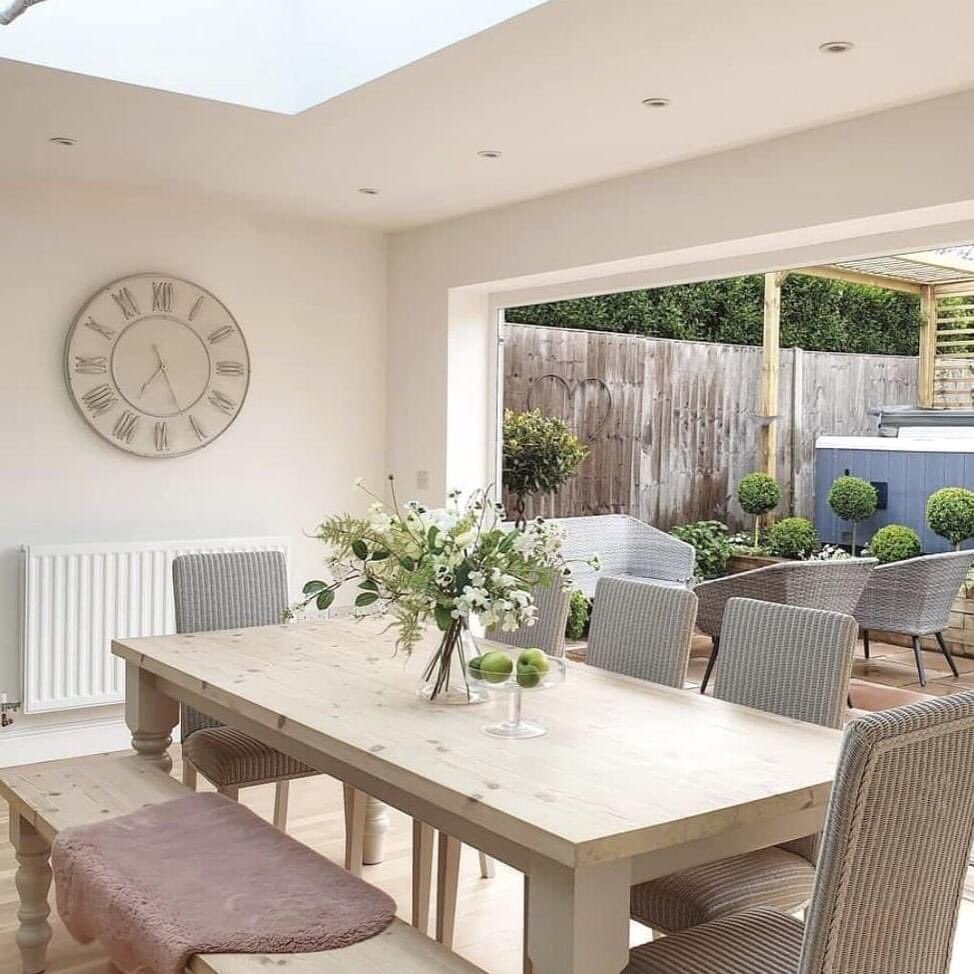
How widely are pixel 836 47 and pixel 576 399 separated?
2.26 m

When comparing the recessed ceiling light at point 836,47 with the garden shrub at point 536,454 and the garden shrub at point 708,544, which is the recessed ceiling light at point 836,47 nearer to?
the garden shrub at point 708,544

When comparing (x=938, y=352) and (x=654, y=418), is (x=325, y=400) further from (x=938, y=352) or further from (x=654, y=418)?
(x=938, y=352)

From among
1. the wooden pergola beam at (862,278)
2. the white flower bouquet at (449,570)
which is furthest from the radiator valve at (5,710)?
the wooden pergola beam at (862,278)

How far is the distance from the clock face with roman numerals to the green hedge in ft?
4.94

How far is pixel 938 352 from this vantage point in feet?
12.6

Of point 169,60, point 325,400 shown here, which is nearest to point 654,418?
point 325,400

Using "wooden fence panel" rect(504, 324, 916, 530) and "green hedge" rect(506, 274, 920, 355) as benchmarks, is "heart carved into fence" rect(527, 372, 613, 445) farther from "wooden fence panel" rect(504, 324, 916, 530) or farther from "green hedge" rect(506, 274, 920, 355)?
"green hedge" rect(506, 274, 920, 355)

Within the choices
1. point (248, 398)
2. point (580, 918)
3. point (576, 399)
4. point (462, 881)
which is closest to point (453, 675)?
point (580, 918)

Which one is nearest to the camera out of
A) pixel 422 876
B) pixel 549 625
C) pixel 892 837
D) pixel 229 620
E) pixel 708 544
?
pixel 892 837

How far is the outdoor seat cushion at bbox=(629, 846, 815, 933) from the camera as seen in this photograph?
8.01 ft

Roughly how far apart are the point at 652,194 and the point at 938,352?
4.34ft

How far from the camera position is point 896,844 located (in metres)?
1.82

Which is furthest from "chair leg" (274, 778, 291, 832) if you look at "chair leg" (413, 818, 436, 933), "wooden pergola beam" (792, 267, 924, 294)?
"wooden pergola beam" (792, 267, 924, 294)

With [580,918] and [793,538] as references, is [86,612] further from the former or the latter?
[580,918]
